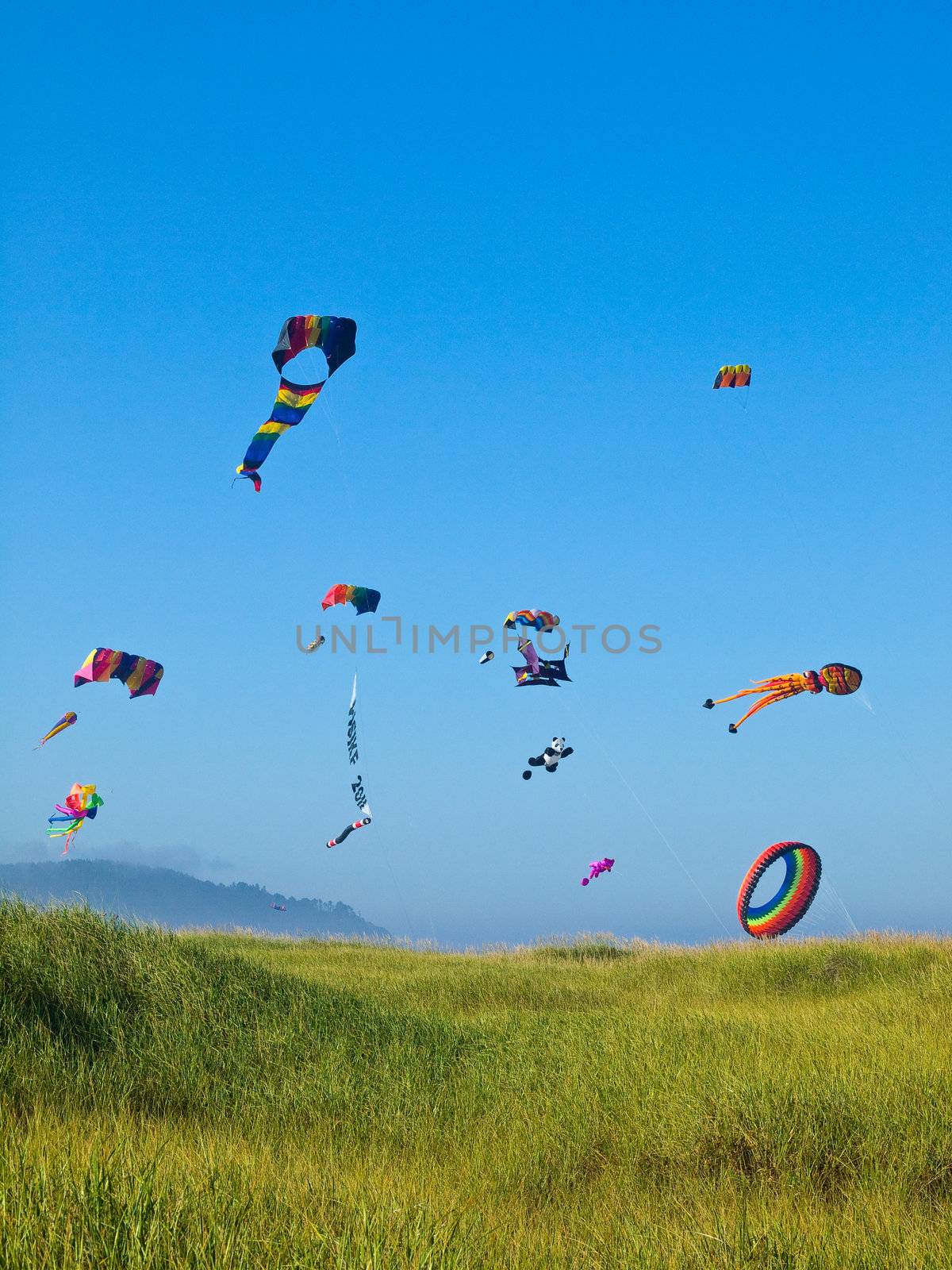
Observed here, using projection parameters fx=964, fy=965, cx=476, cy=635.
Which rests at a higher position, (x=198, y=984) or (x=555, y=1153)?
(x=198, y=984)

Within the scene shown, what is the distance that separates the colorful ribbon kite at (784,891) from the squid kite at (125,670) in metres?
15.1

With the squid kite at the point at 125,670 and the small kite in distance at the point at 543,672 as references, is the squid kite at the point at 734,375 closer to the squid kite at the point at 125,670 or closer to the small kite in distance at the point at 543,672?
the small kite in distance at the point at 543,672

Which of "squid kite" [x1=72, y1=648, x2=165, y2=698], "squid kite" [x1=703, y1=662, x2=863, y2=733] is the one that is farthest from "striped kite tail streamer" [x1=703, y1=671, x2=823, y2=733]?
"squid kite" [x1=72, y1=648, x2=165, y2=698]

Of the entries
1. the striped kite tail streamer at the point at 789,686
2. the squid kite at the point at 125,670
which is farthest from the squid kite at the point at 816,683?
the squid kite at the point at 125,670

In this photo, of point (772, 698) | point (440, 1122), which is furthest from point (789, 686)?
point (440, 1122)

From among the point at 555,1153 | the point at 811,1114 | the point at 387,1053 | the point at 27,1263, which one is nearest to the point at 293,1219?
the point at 27,1263

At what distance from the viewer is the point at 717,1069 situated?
31.1ft

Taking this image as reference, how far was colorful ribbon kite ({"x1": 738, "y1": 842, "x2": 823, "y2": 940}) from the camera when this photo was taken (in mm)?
17781

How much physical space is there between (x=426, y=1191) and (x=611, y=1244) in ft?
4.39

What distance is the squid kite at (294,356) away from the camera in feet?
59.0

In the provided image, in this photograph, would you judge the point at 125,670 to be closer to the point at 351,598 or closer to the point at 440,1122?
the point at 351,598

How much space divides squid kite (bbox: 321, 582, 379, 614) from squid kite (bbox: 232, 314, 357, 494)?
560 cm

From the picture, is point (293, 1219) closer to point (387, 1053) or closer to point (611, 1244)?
point (611, 1244)

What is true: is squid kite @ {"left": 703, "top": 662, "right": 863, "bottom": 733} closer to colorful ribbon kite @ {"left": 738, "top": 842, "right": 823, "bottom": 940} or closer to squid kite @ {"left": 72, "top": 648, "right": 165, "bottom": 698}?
colorful ribbon kite @ {"left": 738, "top": 842, "right": 823, "bottom": 940}
